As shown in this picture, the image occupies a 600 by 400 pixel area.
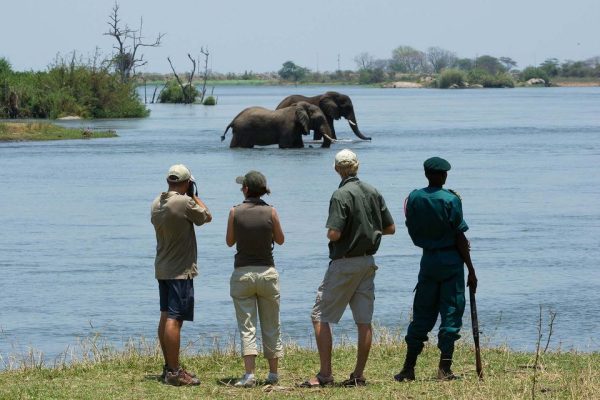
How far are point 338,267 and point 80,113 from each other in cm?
6690

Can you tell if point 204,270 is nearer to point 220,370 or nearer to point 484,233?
point 484,233

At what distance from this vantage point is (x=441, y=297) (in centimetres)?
1044

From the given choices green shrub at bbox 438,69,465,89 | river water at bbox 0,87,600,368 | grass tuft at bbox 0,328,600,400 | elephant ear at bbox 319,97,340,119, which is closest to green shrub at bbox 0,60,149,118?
river water at bbox 0,87,600,368

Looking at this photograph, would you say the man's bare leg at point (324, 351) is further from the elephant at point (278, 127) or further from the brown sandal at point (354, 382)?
the elephant at point (278, 127)

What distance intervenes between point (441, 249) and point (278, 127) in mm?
37435

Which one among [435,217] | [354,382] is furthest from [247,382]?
[435,217]

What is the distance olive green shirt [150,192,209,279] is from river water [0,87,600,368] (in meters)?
3.41

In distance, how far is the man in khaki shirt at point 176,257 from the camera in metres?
10.5

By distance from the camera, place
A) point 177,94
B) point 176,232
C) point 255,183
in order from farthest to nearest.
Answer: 1. point 177,94
2. point 176,232
3. point 255,183

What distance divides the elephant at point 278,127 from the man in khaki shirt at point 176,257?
121 feet

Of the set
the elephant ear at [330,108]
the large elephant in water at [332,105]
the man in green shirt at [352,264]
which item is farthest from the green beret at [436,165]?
the elephant ear at [330,108]

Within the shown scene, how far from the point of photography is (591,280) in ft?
60.6

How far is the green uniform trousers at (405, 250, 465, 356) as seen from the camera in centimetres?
1038

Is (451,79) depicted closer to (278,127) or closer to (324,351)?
(278,127)
